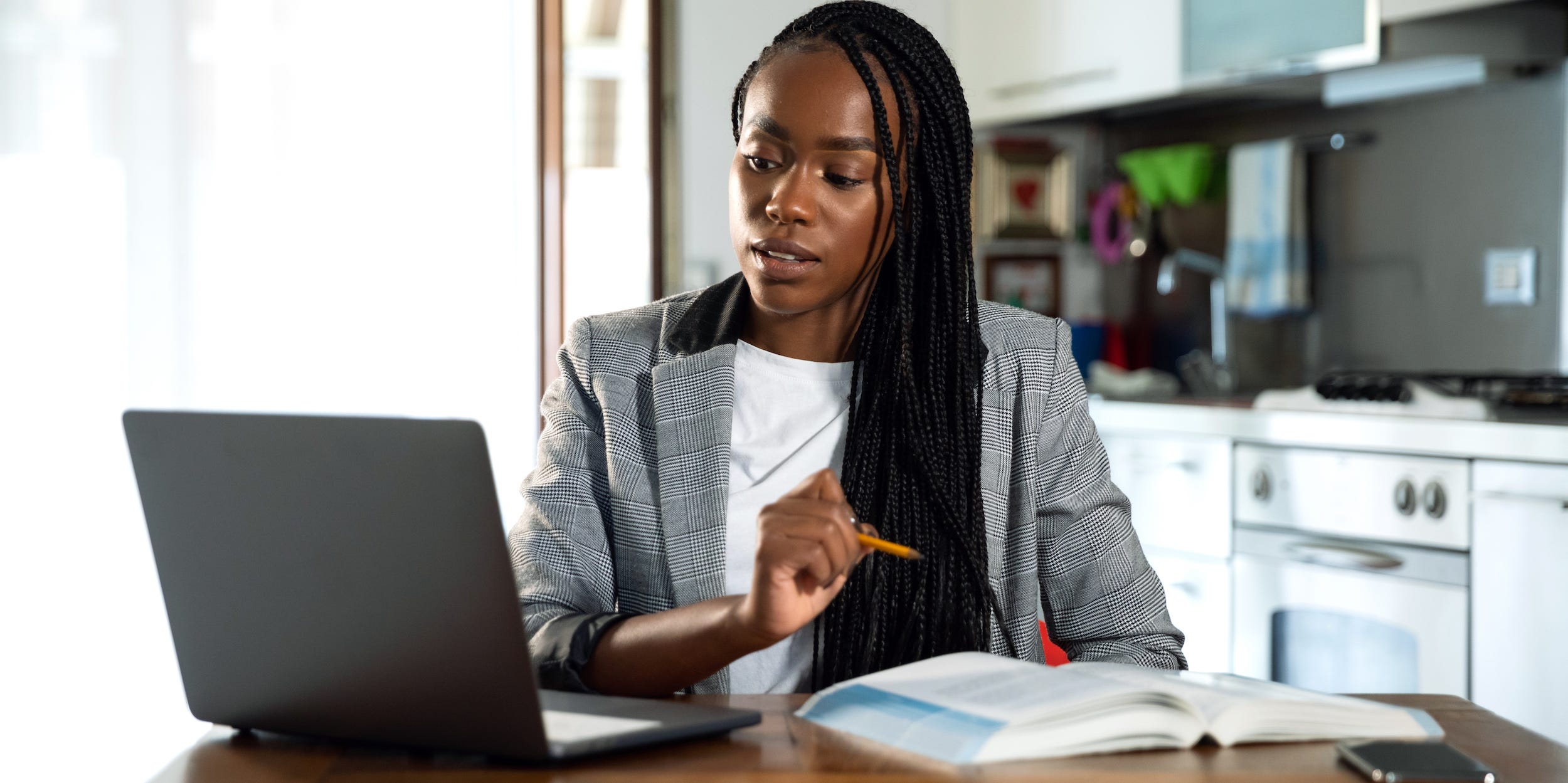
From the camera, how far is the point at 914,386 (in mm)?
1182

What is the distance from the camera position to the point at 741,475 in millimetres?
1188

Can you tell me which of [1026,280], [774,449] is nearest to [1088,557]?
[774,449]

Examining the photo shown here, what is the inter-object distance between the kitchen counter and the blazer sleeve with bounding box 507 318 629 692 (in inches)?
56.0

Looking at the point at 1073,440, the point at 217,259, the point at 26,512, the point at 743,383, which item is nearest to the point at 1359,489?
the point at 1073,440

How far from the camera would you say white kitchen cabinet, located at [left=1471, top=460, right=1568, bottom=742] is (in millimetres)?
1943

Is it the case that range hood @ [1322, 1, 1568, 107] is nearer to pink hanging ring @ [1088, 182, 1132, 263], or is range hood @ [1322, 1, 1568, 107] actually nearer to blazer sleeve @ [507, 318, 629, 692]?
pink hanging ring @ [1088, 182, 1132, 263]

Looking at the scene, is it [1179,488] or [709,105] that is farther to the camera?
[709,105]

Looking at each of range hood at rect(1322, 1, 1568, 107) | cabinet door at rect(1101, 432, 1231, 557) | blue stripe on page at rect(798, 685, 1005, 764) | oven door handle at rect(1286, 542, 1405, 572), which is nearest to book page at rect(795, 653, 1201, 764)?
blue stripe on page at rect(798, 685, 1005, 764)

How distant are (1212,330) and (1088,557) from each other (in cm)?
219

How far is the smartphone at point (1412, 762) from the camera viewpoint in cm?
69

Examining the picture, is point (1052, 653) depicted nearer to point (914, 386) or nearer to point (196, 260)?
point (914, 386)

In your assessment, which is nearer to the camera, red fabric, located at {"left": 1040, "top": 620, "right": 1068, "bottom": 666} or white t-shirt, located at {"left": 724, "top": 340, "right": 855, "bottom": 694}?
white t-shirt, located at {"left": 724, "top": 340, "right": 855, "bottom": 694}

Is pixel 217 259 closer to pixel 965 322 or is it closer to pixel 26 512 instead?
pixel 26 512

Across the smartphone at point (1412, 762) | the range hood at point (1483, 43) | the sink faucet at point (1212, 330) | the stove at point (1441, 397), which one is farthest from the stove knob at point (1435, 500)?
the smartphone at point (1412, 762)
